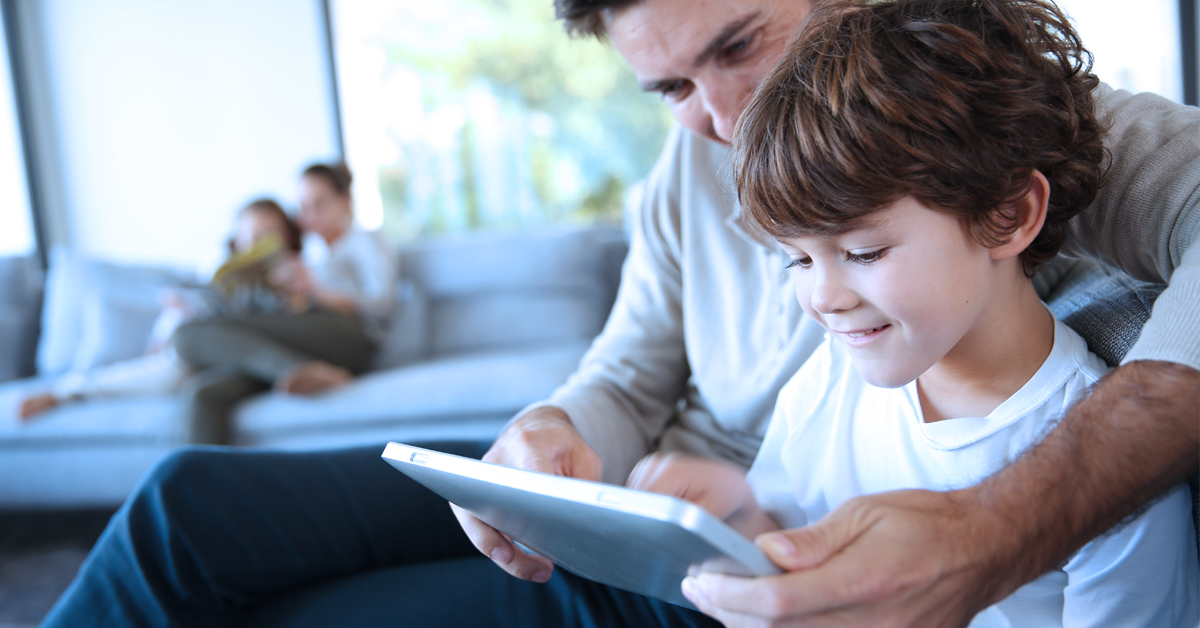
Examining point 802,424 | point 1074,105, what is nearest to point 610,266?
point 802,424

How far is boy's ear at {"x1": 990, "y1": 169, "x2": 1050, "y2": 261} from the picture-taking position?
614 millimetres

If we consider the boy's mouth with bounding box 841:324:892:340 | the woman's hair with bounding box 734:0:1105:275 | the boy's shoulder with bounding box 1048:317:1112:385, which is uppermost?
the woman's hair with bounding box 734:0:1105:275

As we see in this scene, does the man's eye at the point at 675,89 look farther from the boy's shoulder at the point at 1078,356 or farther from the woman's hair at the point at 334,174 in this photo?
the woman's hair at the point at 334,174

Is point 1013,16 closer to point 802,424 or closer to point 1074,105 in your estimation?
point 1074,105

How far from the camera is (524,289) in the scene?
2777mm

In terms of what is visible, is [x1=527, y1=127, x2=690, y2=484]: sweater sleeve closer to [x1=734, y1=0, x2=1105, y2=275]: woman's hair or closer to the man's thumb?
[x1=734, y1=0, x2=1105, y2=275]: woman's hair

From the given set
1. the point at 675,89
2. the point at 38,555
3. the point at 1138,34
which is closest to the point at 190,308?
the point at 38,555

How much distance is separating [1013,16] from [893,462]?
0.40 metres

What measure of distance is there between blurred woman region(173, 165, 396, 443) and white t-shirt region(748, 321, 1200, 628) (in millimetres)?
1860

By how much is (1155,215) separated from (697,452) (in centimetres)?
61

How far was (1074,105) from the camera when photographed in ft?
2.02

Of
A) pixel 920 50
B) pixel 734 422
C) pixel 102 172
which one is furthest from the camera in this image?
pixel 102 172

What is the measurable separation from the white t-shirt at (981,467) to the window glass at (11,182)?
5.04 meters

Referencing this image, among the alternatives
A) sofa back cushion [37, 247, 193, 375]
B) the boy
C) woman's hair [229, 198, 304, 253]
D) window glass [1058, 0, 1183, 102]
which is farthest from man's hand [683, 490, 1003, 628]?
window glass [1058, 0, 1183, 102]
